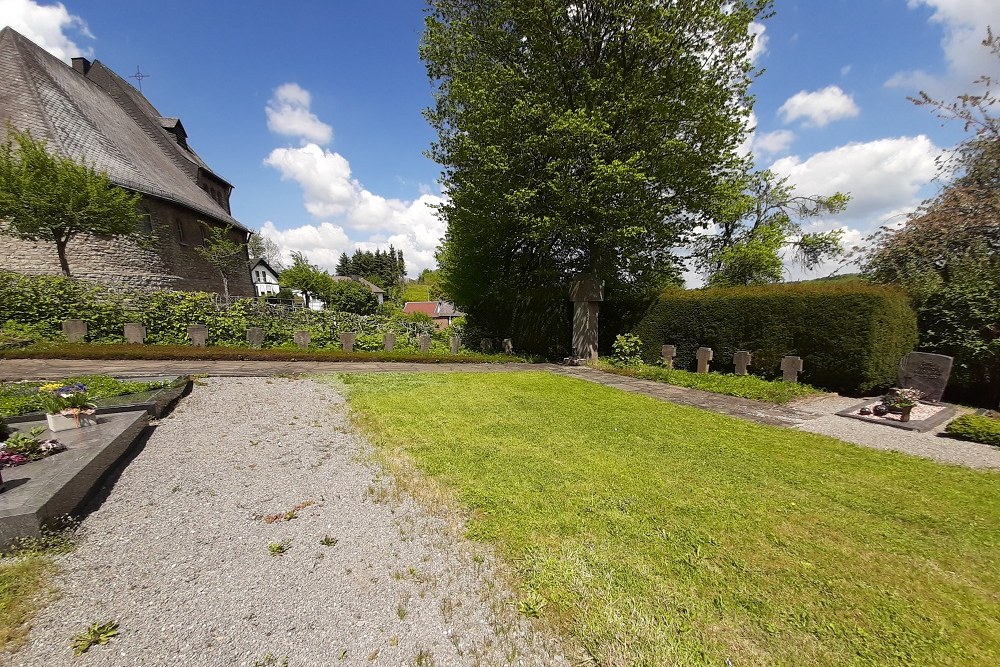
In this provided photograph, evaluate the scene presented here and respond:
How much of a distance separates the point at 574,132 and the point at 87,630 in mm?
12490

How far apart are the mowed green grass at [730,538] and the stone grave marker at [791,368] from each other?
486 centimetres

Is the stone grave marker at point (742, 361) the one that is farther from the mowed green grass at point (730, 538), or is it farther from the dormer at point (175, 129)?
the dormer at point (175, 129)

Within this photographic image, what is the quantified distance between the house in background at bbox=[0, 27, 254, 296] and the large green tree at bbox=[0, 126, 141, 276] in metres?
3.42

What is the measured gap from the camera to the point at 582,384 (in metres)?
9.83

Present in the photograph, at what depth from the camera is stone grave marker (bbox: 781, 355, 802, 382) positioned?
966cm

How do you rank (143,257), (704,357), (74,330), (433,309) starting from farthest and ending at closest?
(433,309) < (143,257) < (74,330) < (704,357)

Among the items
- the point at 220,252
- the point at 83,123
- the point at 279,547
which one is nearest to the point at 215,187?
the point at 220,252

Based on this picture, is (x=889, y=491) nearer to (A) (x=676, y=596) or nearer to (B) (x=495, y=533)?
(A) (x=676, y=596)

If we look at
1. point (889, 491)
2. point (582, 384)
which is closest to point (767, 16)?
point (582, 384)

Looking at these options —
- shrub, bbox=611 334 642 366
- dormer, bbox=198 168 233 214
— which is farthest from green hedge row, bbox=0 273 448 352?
dormer, bbox=198 168 233 214

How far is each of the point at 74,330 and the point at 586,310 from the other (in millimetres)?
16677

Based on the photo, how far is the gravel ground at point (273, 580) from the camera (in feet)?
6.84

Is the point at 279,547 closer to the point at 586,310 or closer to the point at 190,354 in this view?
the point at 190,354

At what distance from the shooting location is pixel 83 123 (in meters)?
18.8
